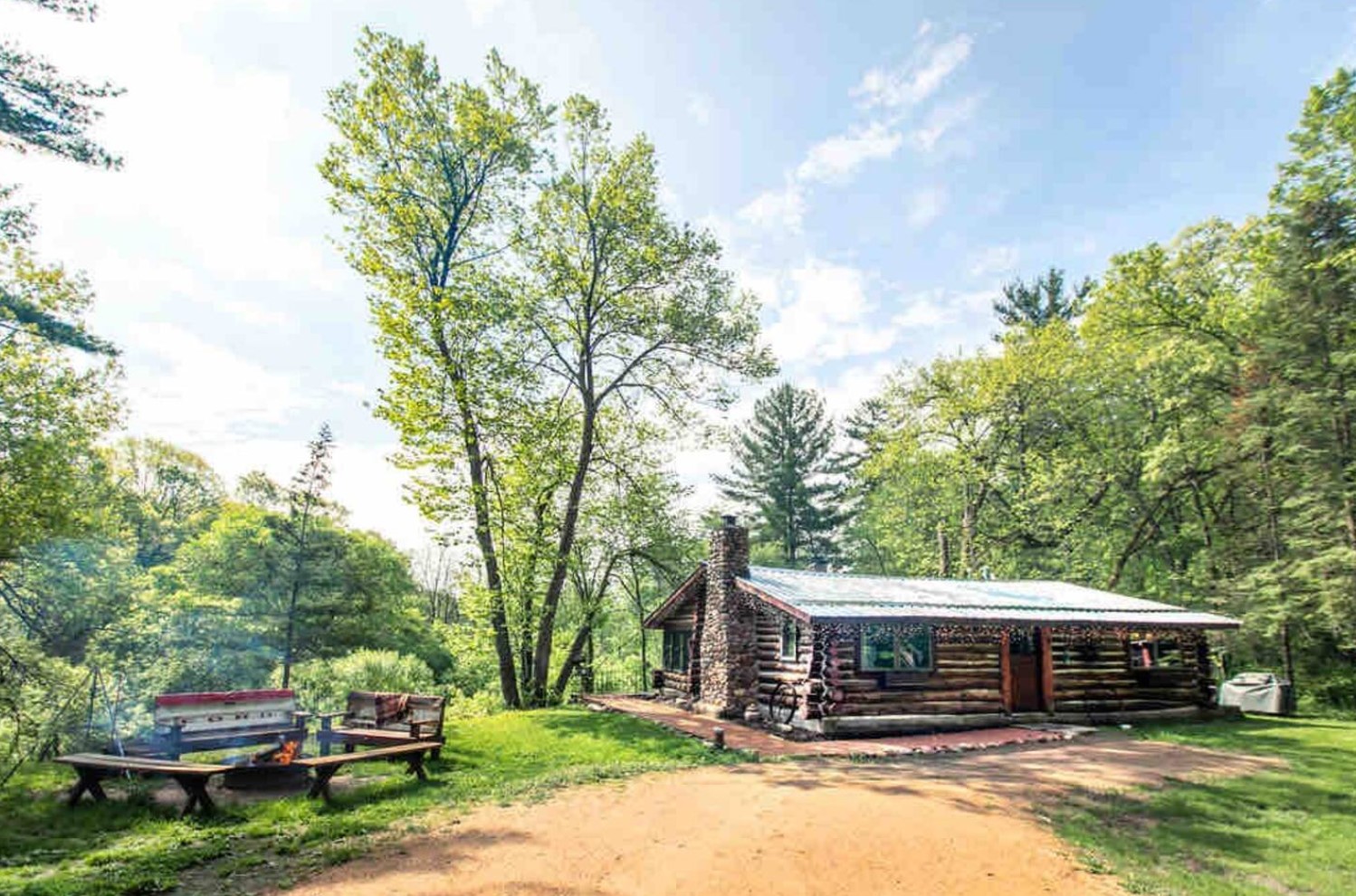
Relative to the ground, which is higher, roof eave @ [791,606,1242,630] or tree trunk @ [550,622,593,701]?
roof eave @ [791,606,1242,630]

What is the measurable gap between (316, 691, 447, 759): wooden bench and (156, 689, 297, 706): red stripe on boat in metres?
0.83

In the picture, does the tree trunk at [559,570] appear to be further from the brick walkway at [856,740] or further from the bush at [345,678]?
the bush at [345,678]

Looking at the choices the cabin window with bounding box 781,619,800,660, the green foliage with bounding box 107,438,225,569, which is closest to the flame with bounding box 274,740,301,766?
the cabin window with bounding box 781,619,800,660

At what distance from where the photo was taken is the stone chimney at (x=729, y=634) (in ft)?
53.1

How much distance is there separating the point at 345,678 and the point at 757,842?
19.2 meters

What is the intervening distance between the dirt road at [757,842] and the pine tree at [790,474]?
2951 centimetres

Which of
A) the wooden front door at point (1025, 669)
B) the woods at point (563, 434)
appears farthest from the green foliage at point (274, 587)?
the wooden front door at point (1025, 669)

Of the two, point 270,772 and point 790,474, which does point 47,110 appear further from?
point 790,474

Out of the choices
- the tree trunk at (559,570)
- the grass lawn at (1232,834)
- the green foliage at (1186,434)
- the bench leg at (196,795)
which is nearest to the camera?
the grass lawn at (1232,834)

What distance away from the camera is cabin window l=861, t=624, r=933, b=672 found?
14.5m

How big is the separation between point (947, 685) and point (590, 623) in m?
11.6

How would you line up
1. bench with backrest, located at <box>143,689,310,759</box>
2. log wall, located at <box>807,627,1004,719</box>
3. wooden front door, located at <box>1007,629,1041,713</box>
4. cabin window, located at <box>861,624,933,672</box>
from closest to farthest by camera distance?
bench with backrest, located at <box>143,689,310,759</box>
log wall, located at <box>807,627,1004,719</box>
cabin window, located at <box>861,624,933,672</box>
wooden front door, located at <box>1007,629,1041,713</box>

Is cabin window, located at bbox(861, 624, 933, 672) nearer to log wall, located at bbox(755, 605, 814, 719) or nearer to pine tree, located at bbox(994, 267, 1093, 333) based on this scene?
log wall, located at bbox(755, 605, 814, 719)

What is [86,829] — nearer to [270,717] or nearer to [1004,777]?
[270,717]
